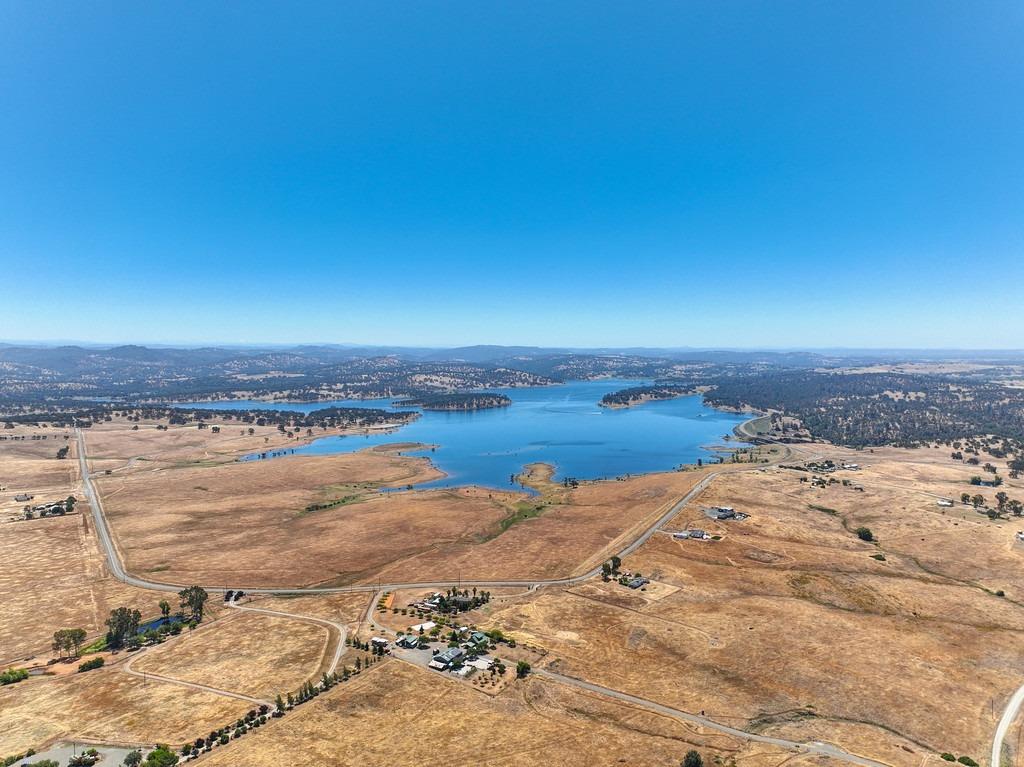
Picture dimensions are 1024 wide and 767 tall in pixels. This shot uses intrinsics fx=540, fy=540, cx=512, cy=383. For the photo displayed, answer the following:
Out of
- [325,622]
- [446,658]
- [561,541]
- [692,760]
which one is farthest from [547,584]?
[692,760]

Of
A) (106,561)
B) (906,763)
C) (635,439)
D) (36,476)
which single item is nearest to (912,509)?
(906,763)

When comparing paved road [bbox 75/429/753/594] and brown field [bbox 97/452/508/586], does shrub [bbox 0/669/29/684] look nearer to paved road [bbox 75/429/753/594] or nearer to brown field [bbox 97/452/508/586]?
paved road [bbox 75/429/753/594]

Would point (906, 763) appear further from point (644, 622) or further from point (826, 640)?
point (644, 622)

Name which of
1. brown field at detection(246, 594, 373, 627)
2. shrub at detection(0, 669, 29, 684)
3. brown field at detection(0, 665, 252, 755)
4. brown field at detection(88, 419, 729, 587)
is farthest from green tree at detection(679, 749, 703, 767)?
shrub at detection(0, 669, 29, 684)

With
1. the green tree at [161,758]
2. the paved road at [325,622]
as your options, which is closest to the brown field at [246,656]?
the paved road at [325,622]

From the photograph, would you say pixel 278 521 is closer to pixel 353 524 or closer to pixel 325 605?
pixel 353 524

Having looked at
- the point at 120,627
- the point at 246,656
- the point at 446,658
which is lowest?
the point at 246,656
